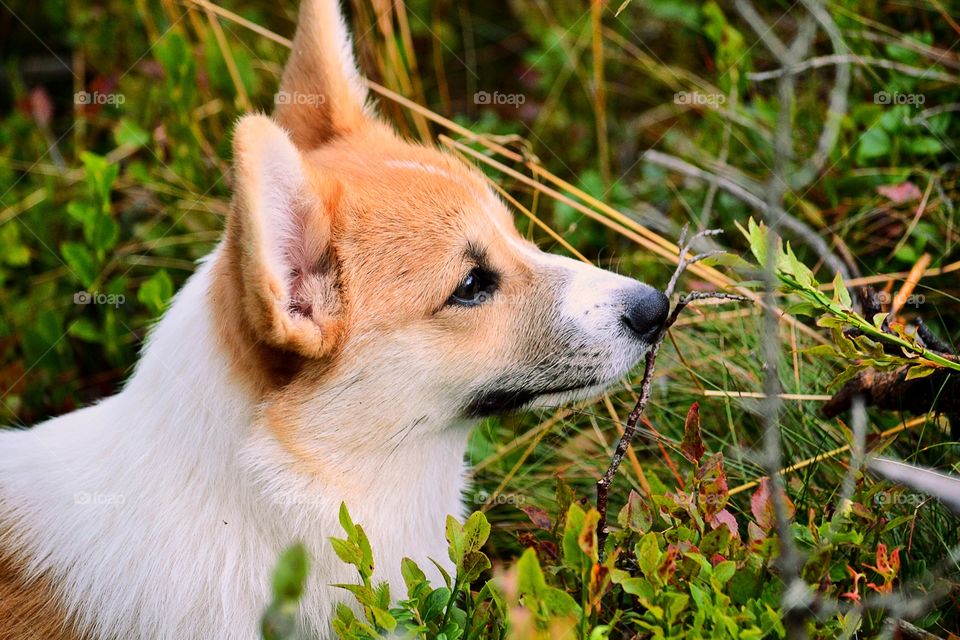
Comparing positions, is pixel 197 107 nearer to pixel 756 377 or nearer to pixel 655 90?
pixel 655 90

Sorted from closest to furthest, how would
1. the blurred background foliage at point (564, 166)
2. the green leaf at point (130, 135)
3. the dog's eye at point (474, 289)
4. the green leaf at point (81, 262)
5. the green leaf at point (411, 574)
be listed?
the green leaf at point (411, 574)
the dog's eye at point (474, 289)
the blurred background foliage at point (564, 166)
the green leaf at point (81, 262)
the green leaf at point (130, 135)

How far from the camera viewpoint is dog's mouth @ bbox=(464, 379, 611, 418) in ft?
8.41

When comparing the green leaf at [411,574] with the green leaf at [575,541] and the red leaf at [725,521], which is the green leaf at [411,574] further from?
the red leaf at [725,521]

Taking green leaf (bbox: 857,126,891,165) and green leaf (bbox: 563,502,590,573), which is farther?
green leaf (bbox: 857,126,891,165)

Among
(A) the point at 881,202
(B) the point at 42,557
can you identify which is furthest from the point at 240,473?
(A) the point at 881,202

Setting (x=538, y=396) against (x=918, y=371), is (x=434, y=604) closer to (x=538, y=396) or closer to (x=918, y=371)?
(x=538, y=396)

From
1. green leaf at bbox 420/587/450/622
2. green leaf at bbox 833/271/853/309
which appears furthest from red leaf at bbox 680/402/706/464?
green leaf at bbox 420/587/450/622

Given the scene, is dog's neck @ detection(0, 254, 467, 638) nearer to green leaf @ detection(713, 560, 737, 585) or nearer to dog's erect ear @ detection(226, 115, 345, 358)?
dog's erect ear @ detection(226, 115, 345, 358)

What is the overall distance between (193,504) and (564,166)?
9.18ft

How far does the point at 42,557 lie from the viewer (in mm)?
2416

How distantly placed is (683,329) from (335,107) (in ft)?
4.62

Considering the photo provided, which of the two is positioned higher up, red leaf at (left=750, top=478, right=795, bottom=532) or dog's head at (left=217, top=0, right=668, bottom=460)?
dog's head at (left=217, top=0, right=668, bottom=460)

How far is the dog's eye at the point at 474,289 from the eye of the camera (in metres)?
2.55

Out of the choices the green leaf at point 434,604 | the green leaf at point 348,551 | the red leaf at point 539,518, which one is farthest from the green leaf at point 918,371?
the green leaf at point 348,551
